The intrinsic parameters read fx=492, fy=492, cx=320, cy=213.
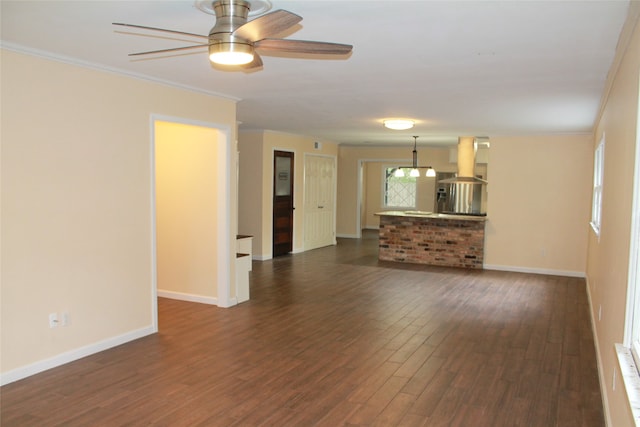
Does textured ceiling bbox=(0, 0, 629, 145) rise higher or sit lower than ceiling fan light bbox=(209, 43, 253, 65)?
higher

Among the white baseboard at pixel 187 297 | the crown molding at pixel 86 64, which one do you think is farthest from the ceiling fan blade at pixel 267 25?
the white baseboard at pixel 187 297

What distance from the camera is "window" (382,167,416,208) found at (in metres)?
13.6

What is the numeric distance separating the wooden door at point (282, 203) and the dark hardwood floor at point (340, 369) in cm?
298

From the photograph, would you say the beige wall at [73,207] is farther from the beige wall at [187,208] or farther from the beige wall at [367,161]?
the beige wall at [367,161]

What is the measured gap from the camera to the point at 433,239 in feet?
28.2

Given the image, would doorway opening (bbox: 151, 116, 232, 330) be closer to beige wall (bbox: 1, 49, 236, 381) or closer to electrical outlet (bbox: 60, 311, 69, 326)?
beige wall (bbox: 1, 49, 236, 381)

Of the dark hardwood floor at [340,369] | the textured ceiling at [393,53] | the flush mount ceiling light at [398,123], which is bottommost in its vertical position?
the dark hardwood floor at [340,369]

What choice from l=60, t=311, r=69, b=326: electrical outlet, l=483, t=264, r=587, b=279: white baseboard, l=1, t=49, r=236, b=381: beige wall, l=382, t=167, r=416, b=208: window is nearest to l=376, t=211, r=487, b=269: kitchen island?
l=483, t=264, r=587, b=279: white baseboard

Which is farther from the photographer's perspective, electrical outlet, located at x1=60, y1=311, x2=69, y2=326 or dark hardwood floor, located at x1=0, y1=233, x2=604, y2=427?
electrical outlet, located at x1=60, y1=311, x2=69, y2=326

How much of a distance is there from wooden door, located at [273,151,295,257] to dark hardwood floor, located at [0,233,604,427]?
117 inches

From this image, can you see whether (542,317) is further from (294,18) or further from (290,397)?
(294,18)

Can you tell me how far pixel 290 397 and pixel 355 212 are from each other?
908 centimetres

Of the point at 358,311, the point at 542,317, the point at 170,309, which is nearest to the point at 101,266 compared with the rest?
the point at 170,309

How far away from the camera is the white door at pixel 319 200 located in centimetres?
1005
